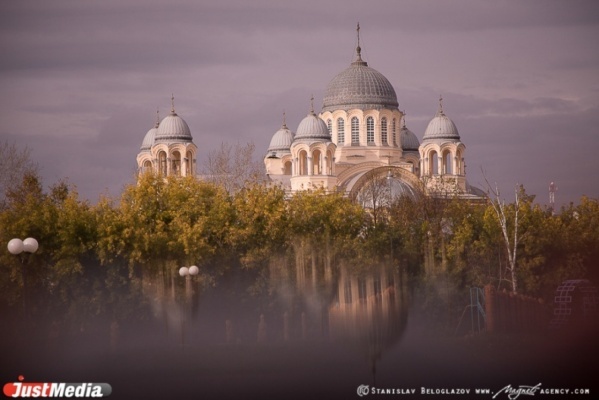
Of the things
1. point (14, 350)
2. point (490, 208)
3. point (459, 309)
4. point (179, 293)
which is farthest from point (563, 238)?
point (14, 350)

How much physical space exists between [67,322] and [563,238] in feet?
48.1

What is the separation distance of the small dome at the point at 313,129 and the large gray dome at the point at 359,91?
11.2 ft

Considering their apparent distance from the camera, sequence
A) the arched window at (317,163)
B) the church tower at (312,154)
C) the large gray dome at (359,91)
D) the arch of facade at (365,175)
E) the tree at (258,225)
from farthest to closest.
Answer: the large gray dome at (359,91) → the arched window at (317,163) → the church tower at (312,154) → the arch of facade at (365,175) → the tree at (258,225)

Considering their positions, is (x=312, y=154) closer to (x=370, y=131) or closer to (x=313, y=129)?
(x=313, y=129)

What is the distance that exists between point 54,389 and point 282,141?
54333 mm

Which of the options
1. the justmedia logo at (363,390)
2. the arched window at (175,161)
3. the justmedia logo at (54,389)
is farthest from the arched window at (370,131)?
the justmedia logo at (54,389)

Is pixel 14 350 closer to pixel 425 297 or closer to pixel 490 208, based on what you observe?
pixel 425 297

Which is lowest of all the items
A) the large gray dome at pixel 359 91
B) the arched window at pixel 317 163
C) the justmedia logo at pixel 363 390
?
the justmedia logo at pixel 363 390

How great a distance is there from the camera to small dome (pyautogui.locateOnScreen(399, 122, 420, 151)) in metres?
75.6

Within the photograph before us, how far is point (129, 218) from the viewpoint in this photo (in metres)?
34.6

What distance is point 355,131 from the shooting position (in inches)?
2736

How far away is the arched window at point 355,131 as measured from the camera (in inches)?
2731

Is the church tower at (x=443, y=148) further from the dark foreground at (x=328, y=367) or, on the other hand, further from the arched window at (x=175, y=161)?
the dark foreground at (x=328, y=367)

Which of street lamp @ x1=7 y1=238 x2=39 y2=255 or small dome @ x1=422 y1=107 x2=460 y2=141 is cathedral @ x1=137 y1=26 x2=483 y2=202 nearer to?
small dome @ x1=422 y1=107 x2=460 y2=141
